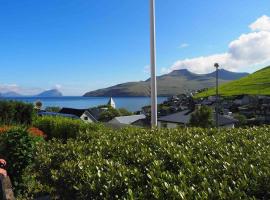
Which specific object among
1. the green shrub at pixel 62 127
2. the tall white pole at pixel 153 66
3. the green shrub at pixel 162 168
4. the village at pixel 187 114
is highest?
the tall white pole at pixel 153 66

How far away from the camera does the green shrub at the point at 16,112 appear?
769 inches

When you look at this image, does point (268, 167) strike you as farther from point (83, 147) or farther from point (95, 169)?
point (83, 147)

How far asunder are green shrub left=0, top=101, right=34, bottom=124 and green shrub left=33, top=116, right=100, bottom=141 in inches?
88.6

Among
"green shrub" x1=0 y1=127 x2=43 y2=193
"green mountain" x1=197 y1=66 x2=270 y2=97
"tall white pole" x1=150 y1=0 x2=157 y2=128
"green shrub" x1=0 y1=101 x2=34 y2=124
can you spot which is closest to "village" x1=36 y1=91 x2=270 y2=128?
"green mountain" x1=197 y1=66 x2=270 y2=97

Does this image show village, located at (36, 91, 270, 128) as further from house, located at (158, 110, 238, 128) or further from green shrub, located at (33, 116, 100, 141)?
green shrub, located at (33, 116, 100, 141)

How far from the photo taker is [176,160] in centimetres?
534

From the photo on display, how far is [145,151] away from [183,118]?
66012mm

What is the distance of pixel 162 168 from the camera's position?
16.6 feet

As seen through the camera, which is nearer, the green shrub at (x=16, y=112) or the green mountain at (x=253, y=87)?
the green shrub at (x=16, y=112)

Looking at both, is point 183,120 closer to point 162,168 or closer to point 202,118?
point 202,118

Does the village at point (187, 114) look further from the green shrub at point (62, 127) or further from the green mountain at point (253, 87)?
the green shrub at point (62, 127)

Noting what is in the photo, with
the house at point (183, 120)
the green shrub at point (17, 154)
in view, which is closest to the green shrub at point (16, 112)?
the green shrub at point (17, 154)

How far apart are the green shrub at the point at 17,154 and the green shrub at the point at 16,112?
36.1 feet

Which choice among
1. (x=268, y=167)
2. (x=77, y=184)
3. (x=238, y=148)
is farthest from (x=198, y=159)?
(x=77, y=184)
